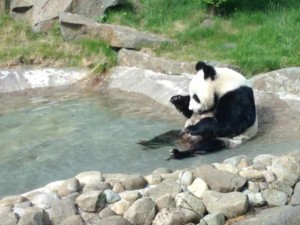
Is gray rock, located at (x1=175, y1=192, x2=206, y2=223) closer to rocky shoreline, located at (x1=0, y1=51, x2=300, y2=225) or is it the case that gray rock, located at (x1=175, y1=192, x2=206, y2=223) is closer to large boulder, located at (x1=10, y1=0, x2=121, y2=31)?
rocky shoreline, located at (x1=0, y1=51, x2=300, y2=225)

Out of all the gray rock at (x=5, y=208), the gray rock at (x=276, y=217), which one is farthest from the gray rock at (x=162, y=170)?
the gray rock at (x=5, y=208)

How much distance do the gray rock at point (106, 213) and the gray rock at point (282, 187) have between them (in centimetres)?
122

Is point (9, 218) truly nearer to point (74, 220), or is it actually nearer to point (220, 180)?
point (74, 220)

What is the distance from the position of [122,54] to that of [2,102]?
1797mm

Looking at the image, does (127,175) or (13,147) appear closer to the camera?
(127,175)

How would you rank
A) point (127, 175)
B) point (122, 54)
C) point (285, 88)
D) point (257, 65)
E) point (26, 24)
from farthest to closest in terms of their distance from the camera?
point (26, 24)
point (122, 54)
point (257, 65)
point (285, 88)
point (127, 175)

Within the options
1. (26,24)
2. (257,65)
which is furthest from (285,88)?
(26,24)

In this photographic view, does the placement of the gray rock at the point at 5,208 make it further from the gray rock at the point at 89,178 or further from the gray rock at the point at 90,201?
the gray rock at the point at 89,178

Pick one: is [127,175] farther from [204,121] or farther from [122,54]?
[122,54]

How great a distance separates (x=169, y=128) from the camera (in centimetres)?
689

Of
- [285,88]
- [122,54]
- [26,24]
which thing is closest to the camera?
[285,88]

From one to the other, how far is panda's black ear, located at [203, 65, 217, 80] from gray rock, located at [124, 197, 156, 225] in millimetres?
2064

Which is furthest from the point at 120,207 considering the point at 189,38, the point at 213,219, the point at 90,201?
the point at 189,38

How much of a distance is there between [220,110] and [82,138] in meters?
1.38
